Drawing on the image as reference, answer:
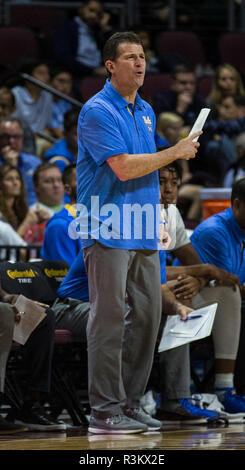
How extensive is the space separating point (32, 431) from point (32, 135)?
13.1 ft

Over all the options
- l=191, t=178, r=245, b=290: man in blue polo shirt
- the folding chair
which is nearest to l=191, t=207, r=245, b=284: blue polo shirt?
l=191, t=178, r=245, b=290: man in blue polo shirt

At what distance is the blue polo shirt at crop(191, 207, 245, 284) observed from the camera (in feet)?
14.7

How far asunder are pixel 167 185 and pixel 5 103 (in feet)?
12.3

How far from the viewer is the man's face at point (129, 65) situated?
3441mm

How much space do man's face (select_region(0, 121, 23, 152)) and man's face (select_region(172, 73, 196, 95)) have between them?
78.8 inches

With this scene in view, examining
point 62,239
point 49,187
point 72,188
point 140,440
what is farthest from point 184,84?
point 140,440

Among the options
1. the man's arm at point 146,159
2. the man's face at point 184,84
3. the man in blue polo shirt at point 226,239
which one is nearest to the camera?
the man's arm at point 146,159

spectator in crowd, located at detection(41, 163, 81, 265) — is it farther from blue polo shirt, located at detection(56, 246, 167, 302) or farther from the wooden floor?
the wooden floor

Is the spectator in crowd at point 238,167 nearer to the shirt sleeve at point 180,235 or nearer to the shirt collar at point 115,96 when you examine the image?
the shirt sleeve at point 180,235

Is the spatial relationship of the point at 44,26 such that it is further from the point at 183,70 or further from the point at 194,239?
the point at 194,239

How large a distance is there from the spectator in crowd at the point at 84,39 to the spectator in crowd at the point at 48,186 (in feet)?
11.0

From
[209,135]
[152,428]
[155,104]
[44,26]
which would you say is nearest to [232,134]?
[209,135]

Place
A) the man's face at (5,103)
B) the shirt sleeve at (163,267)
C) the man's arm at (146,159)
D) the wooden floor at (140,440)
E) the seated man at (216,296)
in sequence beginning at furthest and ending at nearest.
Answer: the man's face at (5,103), the seated man at (216,296), the shirt sleeve at (163,267), the man's arm at (146,159), the wooden floor at (140,440)

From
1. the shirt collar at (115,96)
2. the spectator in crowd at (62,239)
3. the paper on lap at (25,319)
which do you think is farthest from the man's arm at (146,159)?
the spectator in crowd at (62,239)
